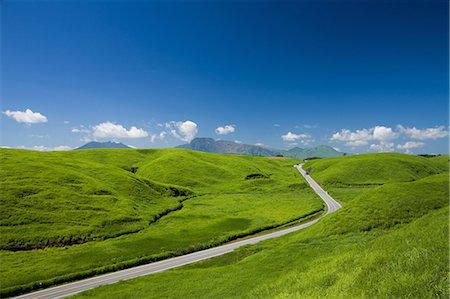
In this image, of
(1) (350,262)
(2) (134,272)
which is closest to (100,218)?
(2) (134,272)

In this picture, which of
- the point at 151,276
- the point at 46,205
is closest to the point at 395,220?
the point at 151,276

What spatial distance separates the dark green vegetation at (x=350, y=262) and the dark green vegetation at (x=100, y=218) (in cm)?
1536

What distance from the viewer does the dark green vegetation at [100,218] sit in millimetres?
59062

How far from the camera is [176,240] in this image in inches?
2906

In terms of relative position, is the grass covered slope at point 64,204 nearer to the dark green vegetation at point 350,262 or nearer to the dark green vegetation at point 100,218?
the dark green vegetation at point 100,218

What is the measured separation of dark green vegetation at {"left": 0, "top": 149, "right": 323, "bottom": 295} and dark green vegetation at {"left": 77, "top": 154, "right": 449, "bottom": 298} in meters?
15.4

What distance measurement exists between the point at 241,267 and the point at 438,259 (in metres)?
33.9

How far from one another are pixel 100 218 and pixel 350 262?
81248 millimetres

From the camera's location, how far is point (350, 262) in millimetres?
25984

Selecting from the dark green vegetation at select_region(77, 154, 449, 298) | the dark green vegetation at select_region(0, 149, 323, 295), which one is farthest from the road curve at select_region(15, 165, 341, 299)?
the dark green vegetation at select_region(77, 154, 449, 298)

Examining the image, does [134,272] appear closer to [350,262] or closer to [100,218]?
[100,218]

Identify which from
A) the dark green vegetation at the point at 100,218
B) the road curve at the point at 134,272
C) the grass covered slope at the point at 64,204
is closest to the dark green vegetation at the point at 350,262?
the road curve at the point at 134,272

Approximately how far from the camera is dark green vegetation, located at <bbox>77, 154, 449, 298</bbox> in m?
18.5

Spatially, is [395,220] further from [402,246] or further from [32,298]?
[32,298]
